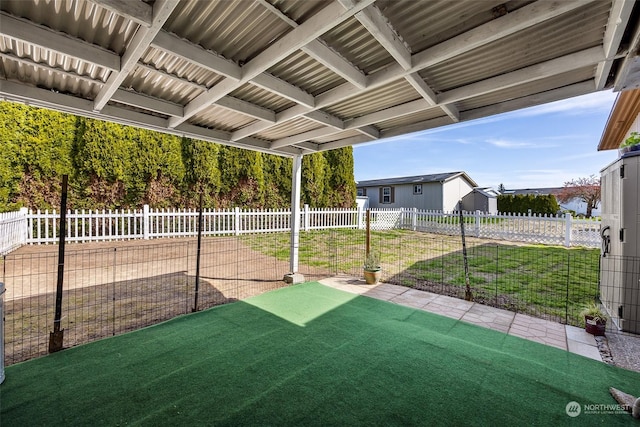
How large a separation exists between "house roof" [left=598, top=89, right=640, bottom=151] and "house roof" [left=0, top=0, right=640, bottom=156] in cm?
420

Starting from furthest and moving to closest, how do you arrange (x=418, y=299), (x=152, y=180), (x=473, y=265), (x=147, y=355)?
(x=152, y=180)
(x=473, y=265)
(x=418, y=299)
(x=147, y=355)

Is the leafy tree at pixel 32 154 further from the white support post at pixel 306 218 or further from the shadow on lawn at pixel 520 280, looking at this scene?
the shadow on lawn at pixel 520 280

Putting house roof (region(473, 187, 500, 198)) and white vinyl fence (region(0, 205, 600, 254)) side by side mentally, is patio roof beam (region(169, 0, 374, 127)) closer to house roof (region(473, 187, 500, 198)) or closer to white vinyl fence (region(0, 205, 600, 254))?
white vinyl fence (region(0, 205, 600, 254))

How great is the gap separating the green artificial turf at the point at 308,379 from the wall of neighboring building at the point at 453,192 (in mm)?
16801

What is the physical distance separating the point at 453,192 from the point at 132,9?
2073 cm

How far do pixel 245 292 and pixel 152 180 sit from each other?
7444mm

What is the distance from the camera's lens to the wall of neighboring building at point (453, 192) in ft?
61.1

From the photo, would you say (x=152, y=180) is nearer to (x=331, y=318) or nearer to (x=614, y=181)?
(x=331, y=318)

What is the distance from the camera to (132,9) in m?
1.58

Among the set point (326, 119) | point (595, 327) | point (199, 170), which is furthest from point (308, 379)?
point (199, 170)

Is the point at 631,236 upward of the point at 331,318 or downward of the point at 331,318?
upward

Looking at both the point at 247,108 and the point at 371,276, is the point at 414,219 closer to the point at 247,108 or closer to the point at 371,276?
the point at 371,276

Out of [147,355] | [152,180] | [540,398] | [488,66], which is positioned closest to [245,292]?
[147,355]

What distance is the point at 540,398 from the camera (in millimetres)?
2080
